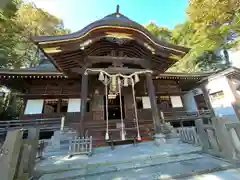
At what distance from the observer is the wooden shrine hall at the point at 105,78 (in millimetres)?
4852

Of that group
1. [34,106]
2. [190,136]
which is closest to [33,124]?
[34,106]

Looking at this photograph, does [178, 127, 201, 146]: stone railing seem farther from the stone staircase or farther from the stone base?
the stone base

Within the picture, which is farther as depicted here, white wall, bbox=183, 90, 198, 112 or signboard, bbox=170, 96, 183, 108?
white wall, bbox=183, 90, 198, 112

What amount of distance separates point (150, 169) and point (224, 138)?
80.2 inches

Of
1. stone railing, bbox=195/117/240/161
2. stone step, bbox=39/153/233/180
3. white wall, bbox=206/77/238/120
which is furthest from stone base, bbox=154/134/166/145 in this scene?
Result: white wall, bbox=206/77/238/120

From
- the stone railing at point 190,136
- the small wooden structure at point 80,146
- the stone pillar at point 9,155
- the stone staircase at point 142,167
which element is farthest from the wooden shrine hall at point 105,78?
the stone pillar at point 9,155

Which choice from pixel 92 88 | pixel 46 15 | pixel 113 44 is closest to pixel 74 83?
pixel 92 88

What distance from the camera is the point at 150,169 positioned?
2.89 meters

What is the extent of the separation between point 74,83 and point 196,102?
1034cm

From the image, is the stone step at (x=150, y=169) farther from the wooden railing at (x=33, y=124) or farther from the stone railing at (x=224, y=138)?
the wooden railing at (x=33, y=124)

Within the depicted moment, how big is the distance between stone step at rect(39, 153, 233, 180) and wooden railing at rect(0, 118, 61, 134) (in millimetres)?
4383

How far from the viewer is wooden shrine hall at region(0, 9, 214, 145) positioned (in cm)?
485

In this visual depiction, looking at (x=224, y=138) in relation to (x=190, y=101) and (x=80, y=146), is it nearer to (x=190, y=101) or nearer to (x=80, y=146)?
(x=80, y=146)

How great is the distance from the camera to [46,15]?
14859 millimetres
